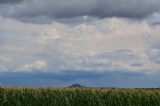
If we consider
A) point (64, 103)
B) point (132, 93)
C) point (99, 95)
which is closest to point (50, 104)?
point (64, 103)

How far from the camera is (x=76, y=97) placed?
119 ft

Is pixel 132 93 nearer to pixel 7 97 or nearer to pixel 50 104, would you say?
pixel 50 104

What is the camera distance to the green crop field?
1417 inches

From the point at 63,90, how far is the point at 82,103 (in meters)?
1.82

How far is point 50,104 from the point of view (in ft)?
118

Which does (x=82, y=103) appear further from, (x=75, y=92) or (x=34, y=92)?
(x=34, y=92)

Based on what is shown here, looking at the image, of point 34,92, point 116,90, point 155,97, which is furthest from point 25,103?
point 155,97

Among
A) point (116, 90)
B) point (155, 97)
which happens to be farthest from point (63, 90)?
point (155, 97)

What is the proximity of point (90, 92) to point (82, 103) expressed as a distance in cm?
102

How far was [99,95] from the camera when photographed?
120 ft

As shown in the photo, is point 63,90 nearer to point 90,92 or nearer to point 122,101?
point 90,92

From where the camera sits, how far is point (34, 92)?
120 ft

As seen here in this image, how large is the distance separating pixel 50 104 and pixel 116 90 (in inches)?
195

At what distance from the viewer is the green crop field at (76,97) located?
36.0 metres
